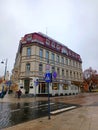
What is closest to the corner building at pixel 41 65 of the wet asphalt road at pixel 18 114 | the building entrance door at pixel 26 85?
the building entrance door at pixel 26 85

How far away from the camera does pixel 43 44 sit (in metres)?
35.5

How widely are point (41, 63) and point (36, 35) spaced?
6.87 metres

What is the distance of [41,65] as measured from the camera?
34.7 metres

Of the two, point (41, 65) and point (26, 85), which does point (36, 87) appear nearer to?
point (26, 85)

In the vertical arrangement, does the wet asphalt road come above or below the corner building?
below

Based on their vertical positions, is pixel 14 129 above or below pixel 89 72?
below

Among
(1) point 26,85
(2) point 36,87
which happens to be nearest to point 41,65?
(2) point 36,87

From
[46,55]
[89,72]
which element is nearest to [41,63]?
[46,55]

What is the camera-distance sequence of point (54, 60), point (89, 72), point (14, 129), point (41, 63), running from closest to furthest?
point (14, 129) → point (41, 63) → point (54, 60) → point (89, 72)

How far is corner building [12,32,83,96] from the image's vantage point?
32.8m

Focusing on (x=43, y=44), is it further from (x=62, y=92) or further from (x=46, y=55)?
(x=62, y=92)

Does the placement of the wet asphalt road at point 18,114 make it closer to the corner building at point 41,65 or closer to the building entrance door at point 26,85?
the corner building at point 41,65

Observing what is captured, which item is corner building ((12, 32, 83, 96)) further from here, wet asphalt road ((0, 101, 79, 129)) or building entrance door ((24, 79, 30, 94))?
wet asphalt road ((0, 101, 79, 129))

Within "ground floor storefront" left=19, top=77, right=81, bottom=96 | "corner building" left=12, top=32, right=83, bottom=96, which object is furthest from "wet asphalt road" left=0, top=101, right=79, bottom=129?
"ground floor storefront" left=19, top=77, right=81, bottom=96
